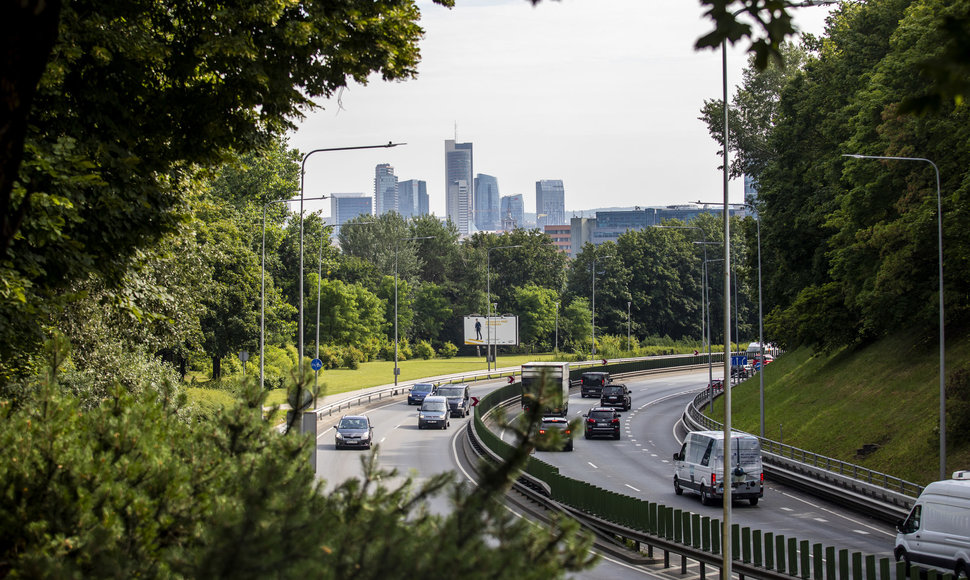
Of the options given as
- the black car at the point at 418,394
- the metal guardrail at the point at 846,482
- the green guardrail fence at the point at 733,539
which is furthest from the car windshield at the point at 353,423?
the black car at the point at 418,394

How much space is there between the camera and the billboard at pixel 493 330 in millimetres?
97812

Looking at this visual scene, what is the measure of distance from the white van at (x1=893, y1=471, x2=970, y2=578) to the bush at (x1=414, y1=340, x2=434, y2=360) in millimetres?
99481

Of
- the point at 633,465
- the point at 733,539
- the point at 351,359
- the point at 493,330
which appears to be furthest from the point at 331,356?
the point at 733,539

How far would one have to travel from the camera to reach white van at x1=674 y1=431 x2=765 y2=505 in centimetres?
3055

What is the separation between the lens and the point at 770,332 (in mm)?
53750

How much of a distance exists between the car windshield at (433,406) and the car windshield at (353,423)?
8.48m

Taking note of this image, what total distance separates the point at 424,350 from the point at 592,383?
152ft

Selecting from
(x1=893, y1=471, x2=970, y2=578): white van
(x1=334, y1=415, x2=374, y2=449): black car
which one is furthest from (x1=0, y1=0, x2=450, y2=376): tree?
(x1=334, y1=415, x2=374, y2=449): black car

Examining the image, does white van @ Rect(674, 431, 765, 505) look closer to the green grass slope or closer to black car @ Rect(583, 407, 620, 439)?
the green grass slope

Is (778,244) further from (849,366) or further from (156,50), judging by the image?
(156,50)

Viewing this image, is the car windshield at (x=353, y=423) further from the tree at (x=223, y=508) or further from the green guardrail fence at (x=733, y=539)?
the tree at (x=223, y=508)

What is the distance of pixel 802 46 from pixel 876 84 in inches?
1252

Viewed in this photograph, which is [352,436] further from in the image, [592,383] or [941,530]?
[592,383]

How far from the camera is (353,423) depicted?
44.0 metres
